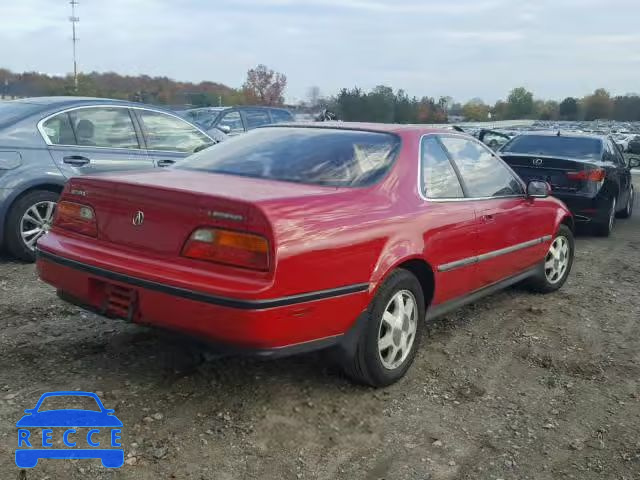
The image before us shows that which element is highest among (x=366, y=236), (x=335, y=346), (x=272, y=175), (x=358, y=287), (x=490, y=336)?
(x=272, y=175)

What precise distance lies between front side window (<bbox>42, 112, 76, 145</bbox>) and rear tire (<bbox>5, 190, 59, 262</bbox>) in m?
0.49

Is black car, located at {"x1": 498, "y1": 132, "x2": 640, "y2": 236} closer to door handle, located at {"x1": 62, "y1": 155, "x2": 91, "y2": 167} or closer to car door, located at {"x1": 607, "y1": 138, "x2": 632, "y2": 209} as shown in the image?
car door, located at {"x1": 607, "y1": 138, "x2": 632, "y2": 209}

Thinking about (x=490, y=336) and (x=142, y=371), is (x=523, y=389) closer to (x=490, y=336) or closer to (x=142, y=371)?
(x=490, y=336)

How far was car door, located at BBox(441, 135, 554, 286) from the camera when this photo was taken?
Answer: 14.7ft

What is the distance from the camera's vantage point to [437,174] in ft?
13.7

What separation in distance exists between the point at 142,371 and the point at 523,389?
216cm

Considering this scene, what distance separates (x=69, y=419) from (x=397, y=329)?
5.69ft

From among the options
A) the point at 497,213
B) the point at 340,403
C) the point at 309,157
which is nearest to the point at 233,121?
the point at 497,213

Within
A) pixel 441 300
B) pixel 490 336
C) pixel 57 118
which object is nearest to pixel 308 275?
pixel 441 300

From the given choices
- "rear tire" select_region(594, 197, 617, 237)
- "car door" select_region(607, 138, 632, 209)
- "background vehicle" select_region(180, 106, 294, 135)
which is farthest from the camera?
"background vehicle" select_region(180, 106, 294, 135)

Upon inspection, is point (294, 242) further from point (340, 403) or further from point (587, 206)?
point (587, 206)

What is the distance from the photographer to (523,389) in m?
3.77

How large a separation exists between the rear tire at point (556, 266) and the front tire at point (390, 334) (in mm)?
2189

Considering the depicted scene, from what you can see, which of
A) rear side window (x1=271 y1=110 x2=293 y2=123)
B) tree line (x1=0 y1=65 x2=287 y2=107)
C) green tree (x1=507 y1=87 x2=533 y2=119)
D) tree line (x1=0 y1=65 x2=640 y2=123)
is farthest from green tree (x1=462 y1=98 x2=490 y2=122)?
rear side window (x1=271 y1=110 x2=293 y2=123)
